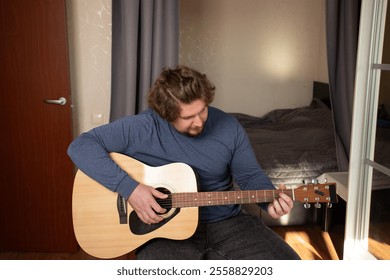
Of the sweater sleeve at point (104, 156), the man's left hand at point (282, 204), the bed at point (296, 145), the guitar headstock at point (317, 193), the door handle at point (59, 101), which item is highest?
the door handle at point (59, 101)

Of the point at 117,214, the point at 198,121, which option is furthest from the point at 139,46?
the point at 117,214

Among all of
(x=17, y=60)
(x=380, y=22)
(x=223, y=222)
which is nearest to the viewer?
(x=223, y=222)

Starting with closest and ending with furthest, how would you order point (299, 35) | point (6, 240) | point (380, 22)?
point (380, 22) → point (6, 240) → point (299, 35)

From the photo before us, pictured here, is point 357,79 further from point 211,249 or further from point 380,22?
point 211,249

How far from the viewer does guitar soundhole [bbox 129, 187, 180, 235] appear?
1.54 m

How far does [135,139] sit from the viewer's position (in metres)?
1.63

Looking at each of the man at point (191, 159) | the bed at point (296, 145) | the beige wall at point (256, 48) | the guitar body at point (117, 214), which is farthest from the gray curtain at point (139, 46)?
the beige wall at point (256, 48)

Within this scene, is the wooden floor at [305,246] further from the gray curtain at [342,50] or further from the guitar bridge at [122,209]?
the guitar bridge at [122,209]

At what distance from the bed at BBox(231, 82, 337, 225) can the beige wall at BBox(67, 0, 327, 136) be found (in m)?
0.23

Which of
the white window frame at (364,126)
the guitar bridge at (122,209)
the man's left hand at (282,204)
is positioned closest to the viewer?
the man's left hand at (282,204)

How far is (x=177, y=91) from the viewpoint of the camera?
4.92 ft

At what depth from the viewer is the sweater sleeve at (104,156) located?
5.03 ft

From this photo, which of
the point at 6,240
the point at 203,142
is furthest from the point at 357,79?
the point at 6,240

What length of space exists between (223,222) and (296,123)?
211 centimetres
